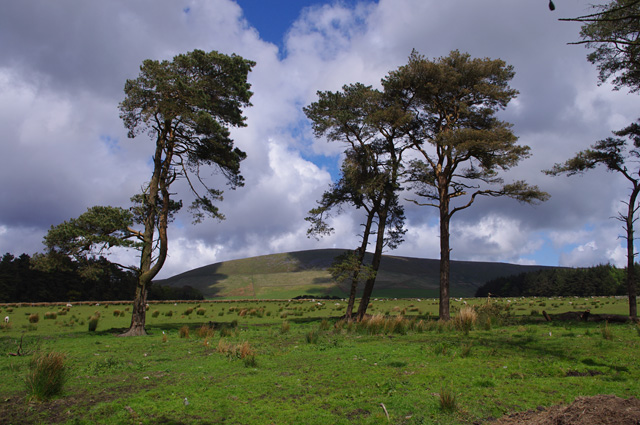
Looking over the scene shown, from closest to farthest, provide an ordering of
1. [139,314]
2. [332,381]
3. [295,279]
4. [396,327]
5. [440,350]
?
[332,381]
[440,350]
[396,327]
[139,314]
[295,279]

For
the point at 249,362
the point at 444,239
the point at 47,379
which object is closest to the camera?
the point at 47,379

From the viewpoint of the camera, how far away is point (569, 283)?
102 meters

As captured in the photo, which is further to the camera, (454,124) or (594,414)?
(454,124)

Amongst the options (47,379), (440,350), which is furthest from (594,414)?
(47,379)

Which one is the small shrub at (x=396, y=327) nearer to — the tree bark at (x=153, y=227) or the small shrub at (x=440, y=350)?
the small shrub at (x=440, y=350)

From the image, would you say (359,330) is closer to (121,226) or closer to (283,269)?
(121,226)

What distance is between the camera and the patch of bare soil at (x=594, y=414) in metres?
3.96

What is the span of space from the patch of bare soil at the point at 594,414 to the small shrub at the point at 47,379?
6.64 metres

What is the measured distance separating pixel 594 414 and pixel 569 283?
118139 millimetres

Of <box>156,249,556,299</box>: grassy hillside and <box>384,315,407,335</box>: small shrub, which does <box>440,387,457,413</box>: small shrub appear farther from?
<box>156,249,556,299</box>: grassy hillside

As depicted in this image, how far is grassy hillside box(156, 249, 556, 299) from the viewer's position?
431 ft

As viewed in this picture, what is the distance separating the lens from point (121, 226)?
52.8 feet

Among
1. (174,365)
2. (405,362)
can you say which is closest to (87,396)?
(174,365)

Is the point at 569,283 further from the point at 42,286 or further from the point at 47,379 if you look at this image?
the point at 47,379
